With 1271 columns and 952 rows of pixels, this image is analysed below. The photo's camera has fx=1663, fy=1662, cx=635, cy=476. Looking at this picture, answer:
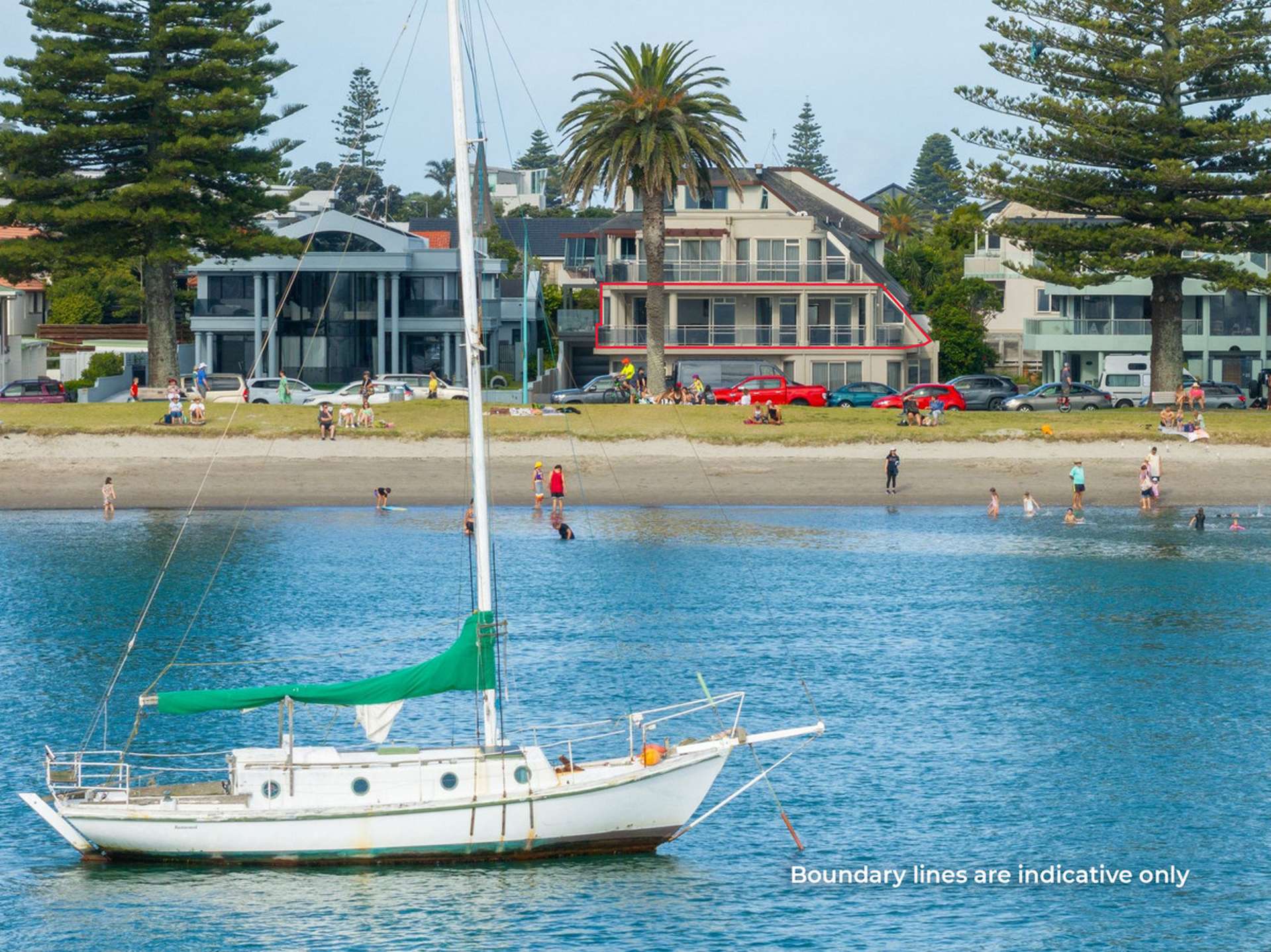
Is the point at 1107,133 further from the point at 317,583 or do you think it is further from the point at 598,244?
the point at 317,583

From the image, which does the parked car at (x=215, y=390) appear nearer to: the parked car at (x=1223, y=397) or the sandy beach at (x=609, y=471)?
the sandy beach at (x=609, y=471)

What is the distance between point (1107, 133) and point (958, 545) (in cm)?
2422

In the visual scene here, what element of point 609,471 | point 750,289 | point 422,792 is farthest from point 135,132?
point 422,792

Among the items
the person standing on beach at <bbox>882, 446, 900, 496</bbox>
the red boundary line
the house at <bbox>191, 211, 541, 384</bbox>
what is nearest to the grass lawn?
the person standing on beach at <bbox>882, 446, 900, 496</bbox>

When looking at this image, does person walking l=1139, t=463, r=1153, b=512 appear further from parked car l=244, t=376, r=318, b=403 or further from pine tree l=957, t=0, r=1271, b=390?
parked car l=244, t=376, r=318, b=403

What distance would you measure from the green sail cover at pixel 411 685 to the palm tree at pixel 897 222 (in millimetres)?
121915

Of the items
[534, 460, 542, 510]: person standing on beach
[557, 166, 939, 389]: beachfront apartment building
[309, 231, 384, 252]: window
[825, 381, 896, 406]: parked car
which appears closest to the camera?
[534, 460, 542, 510]: person standing on beach

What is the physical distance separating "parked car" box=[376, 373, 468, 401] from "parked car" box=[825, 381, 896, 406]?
17558mm

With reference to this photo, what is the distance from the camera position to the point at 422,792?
936 inches

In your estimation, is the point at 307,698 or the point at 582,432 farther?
the point at 582,432

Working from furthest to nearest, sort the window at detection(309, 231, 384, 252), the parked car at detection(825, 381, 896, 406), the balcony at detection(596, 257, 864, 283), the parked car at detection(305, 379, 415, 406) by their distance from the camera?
the window at detection(309, 231, 384, 252) < the balcony at detection(596, 257, 864, 283) < the parked car at detection(825, 381, 896, 406) < the parked car at detection(305, 379, 415, 406)

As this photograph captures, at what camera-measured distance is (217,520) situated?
62562mm

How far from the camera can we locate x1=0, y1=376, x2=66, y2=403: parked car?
7438 cm

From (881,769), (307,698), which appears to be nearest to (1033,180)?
(881,769)
